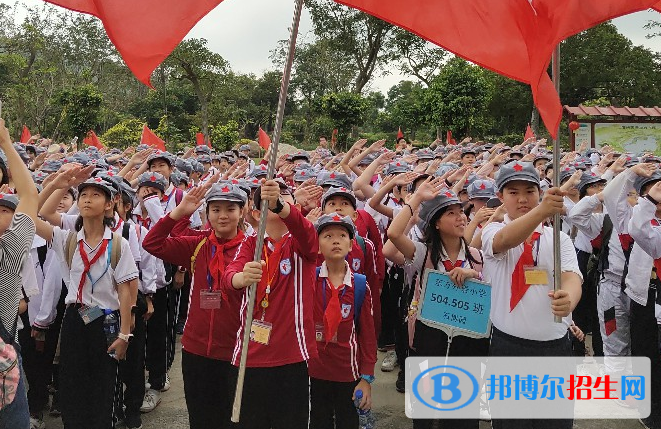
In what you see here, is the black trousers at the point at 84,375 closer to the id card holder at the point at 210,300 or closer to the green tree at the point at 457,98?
the id card holder at the point at 210,300

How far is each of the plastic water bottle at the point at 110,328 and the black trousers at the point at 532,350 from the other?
2559mm

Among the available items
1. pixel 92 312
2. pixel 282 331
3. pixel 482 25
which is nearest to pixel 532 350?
pixel 282 331

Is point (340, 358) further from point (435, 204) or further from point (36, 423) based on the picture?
point (36, 423)

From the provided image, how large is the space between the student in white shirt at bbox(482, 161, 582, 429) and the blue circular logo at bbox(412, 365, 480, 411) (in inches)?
18.2

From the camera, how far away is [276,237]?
3.37 metres

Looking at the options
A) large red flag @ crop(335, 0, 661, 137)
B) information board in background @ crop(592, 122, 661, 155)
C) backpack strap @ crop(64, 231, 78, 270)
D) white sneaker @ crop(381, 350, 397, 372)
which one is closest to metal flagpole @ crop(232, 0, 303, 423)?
large red flag @ crop(335, 0, 661, 137)

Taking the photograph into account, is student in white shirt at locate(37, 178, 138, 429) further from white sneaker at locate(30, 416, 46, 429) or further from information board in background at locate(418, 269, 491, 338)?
information board in background at locate(418, 269, 491, 338)

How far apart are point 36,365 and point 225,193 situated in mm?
2476

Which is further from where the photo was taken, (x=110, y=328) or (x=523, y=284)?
(x=110, y=328)

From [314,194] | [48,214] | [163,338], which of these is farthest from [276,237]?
[163,338]

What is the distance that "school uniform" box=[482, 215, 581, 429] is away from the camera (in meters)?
3.30

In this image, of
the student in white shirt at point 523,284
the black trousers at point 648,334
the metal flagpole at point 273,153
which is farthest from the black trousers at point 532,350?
the black trousers at point 648,334

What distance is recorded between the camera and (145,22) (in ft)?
8.73

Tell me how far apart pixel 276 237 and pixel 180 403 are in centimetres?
278
